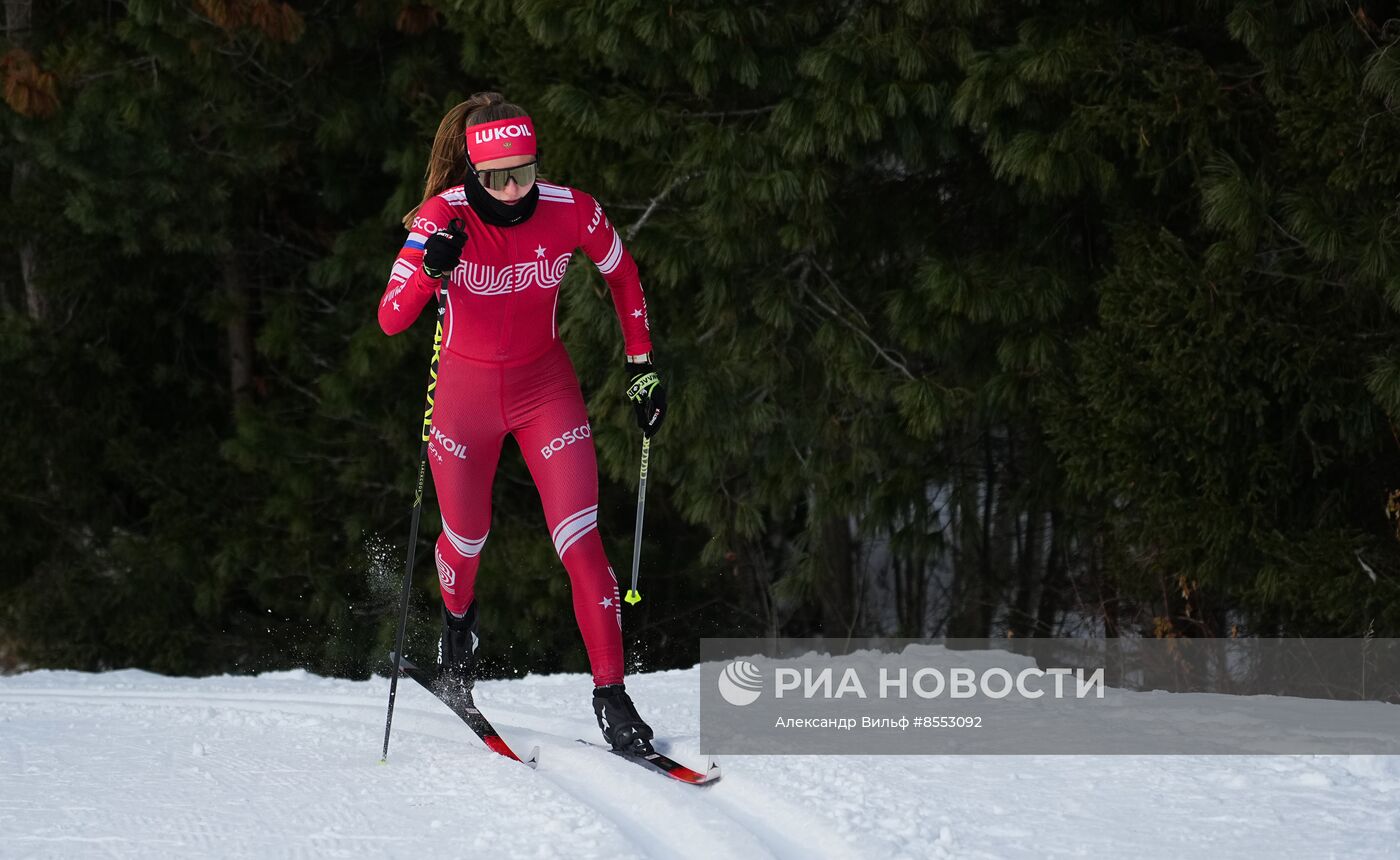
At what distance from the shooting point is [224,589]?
11.1 m

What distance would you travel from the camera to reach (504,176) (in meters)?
4.41

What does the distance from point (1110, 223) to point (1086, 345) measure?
0.59 m

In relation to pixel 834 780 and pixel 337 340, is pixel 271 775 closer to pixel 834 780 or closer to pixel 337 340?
pixel 834 780

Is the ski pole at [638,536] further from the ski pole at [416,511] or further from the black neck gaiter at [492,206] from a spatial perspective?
the black neck gaiter at [492,206]

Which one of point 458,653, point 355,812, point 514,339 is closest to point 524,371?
point 514,339

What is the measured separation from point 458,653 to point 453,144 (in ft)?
5.97

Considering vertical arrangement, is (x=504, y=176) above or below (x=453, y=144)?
below

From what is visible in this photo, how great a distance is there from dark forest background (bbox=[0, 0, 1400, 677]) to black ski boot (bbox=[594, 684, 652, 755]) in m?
2.95

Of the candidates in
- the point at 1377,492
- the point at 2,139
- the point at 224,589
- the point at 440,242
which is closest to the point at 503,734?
the point at 440,242

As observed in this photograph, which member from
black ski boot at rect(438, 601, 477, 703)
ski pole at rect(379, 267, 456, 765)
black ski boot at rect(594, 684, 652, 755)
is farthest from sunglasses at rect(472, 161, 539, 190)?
black ski boot at rect(438, 601, 477, 703)

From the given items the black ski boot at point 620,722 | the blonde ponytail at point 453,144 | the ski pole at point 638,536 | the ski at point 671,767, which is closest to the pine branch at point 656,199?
the ski pole at point 638,536

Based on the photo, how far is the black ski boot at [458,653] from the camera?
5.20m

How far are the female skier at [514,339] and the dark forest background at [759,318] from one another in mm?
2474

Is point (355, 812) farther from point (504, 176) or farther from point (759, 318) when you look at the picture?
point (759, 318)
